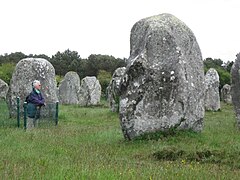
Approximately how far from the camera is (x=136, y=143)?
41.5ft

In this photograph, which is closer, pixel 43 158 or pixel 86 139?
pixel 43 158

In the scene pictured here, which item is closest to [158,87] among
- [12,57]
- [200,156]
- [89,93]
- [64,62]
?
[200,156]

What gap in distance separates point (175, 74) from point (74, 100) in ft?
88.9

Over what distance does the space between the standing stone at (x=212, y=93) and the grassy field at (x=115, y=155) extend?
1521 centimetres

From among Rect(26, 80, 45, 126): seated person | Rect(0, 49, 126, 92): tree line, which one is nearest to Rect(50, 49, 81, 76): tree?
Rect(0, 49, 126, 92): tree line

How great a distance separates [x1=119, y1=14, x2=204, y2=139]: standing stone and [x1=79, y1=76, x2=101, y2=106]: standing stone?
23.5 meters

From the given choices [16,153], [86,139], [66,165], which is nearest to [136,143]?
[86,139]

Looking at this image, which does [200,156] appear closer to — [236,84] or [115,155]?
[115,155]

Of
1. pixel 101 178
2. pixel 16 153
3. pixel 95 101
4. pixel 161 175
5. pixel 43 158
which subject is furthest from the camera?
pixel 95 101

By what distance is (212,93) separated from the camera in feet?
102

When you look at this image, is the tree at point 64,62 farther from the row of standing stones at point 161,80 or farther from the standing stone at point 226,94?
the row of standing stones at point 161,80

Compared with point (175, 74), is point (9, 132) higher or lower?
lower

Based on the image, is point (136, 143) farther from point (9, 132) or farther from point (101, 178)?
point (101, 178)

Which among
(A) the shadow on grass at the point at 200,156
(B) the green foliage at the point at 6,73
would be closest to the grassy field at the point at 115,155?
(A) the shadow on grass at the point at 200,156
